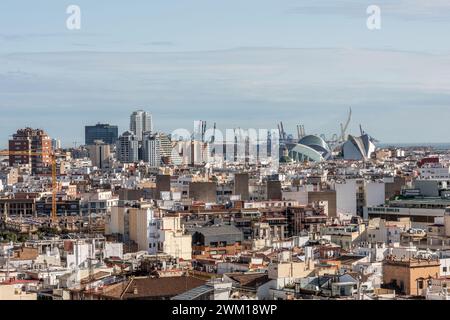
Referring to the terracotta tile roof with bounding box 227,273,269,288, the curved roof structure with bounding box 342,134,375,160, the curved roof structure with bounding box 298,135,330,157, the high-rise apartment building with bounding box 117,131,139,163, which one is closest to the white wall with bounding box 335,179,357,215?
the terracotta tile roof with bounding box 227,273,269,288

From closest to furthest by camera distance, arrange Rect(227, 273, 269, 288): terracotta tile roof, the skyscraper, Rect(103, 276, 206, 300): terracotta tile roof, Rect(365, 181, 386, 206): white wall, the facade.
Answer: Rect(103, 276, 206, 300): terracotta tile roof < Rect(227, 273, 269, 288): terracotta tile roof < the facade < Rect(365, 181, 386, 206): white wall < the skyscraper

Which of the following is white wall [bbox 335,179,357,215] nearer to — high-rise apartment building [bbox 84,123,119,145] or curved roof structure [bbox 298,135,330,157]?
high-rise apartment building [bbox 84,123,119,145]

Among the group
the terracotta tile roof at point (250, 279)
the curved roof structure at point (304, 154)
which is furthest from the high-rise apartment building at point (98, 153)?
the terracotta tile roof at point (250, 279)

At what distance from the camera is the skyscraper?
3905 cm

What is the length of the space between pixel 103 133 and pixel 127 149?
147 centimetres

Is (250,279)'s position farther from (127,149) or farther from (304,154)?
(127,149)

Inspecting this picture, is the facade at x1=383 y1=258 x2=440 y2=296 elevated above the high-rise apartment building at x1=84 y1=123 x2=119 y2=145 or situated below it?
below

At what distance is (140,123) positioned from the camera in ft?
137

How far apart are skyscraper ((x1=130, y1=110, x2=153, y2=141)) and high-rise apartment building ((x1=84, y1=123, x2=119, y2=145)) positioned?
1350 millimetres

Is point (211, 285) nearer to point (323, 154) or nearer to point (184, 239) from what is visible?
point (184, 239)

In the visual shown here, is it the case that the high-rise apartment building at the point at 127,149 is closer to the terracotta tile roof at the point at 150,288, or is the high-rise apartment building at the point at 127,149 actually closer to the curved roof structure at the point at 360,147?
the curved roof structure at the point at 360,147

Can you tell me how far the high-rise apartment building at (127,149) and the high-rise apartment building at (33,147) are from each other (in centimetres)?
576

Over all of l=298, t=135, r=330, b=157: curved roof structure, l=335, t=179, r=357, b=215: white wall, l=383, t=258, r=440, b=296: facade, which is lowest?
l=383, t=258, r=440, b=296: facade
